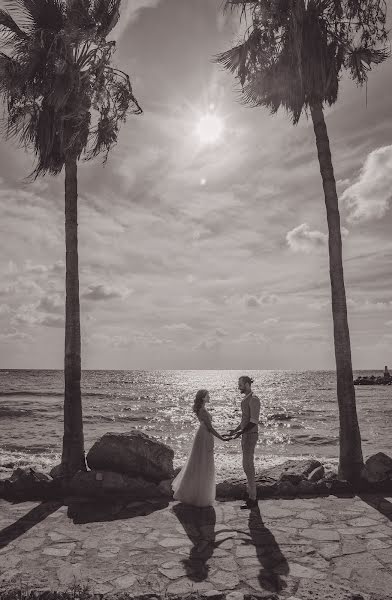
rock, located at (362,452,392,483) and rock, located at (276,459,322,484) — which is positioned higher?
rock, located at (362,452,392,483)

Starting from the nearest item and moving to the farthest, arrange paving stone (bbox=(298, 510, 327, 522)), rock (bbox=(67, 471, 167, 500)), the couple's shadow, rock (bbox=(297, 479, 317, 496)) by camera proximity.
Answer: the couple's shadow, paving stone (bbox=(298, 510, 327, 522)), rock (bbox=(67, 471, 167, 500)), rock (bbox=(297, 479, 317, 496))

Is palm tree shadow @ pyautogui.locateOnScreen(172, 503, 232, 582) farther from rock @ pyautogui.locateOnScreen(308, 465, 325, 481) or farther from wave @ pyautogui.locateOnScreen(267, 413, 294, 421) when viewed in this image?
wave @ pyautogui.locateOnScreen(267, 413, 294, 421)

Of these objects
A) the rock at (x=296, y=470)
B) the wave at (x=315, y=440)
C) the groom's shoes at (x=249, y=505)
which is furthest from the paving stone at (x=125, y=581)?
the wave at (x=315, y=440)

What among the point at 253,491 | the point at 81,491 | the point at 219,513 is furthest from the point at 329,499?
the point at 81,491

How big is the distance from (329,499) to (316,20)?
987 cm

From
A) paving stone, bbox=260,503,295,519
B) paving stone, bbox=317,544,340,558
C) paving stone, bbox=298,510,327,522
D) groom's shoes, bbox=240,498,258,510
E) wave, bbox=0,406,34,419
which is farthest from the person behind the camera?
wave, bbox=0,406,34,419

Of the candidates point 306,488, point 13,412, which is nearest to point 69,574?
point 306,488

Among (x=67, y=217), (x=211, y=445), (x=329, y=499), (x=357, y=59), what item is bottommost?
(x=329, y=499)

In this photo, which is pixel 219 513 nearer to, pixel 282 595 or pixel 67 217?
pixel 282 595

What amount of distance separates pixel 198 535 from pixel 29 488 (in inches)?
155

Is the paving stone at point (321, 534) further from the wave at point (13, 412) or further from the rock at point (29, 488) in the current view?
the wave at point (13, 412)

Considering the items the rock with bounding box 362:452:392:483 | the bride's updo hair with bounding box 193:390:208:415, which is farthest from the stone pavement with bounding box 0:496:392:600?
the bride's updo hair with bounding box 193:390:208:415

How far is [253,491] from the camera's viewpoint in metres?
8.18

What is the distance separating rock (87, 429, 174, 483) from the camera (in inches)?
367
